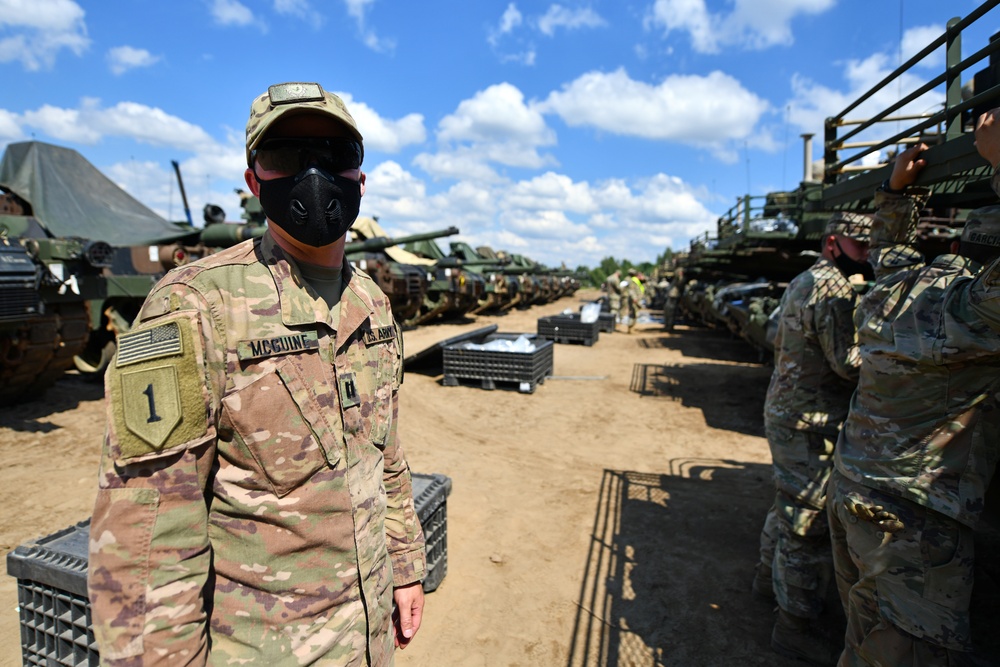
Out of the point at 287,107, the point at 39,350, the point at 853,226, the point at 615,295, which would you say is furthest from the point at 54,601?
the point at 615,295

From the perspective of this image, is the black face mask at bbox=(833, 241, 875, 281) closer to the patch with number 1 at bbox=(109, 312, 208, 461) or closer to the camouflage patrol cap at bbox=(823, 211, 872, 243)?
the camouflage patrol cap at bbox=(823, 211, 872, 243)

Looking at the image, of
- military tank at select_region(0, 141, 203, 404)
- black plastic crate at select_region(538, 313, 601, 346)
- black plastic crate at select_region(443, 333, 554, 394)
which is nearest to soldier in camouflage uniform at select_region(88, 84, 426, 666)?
military tank at select_region(0, 141, 203, 404)

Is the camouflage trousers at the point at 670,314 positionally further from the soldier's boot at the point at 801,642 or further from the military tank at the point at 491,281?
the soldier's boot at the point at 801,642

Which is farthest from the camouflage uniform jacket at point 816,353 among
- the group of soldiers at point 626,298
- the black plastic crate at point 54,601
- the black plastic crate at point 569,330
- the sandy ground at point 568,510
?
the group of soldiers at point 626,298

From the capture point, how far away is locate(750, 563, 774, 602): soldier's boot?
10.9 ft

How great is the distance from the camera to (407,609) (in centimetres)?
182

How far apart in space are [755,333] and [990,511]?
24.6 ft

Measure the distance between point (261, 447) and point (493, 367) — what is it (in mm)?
7486

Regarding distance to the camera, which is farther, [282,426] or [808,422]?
[808,422]

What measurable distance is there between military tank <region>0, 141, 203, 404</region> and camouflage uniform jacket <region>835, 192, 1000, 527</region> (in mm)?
7238

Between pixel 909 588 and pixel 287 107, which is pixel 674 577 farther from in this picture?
pixel 287 107

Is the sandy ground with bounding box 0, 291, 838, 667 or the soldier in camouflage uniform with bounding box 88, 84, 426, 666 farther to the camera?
the sandy ground with bounding box 0, 291, 838, 667

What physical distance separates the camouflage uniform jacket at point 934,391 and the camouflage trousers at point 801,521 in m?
0.90

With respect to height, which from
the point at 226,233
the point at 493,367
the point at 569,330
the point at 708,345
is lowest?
the point at 708,345
